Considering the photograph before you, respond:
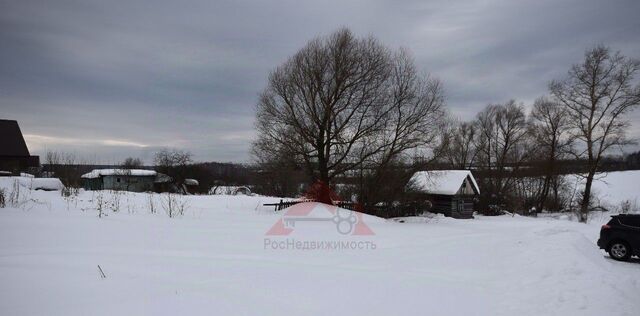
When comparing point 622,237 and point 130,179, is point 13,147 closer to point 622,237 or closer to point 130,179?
point 130,179

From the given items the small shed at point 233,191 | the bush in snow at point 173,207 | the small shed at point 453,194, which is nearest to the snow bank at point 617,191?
the small shed at point 453,194

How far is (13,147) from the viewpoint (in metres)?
34.6

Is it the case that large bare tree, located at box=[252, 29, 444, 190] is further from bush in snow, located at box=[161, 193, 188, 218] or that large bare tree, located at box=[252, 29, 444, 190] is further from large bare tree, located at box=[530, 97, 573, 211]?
large bare tree, located at box=[530, 97, 573, 211]

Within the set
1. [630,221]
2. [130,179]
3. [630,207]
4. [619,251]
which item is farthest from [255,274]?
[130,179]

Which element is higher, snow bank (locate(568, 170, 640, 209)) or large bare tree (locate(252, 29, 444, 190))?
large bare tree (locate(252, 29, 444, 190))

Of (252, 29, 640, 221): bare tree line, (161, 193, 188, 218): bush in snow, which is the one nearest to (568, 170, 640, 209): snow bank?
(252, 29, 640, 221): bare tree line

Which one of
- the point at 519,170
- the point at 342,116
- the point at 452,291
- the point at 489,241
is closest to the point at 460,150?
the point at 519,170

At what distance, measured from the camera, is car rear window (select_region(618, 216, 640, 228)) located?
1193cm

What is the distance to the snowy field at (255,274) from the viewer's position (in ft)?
15.3

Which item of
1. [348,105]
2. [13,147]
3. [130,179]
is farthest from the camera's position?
[130,179]

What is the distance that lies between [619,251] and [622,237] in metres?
0.49

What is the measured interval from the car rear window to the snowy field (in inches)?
114

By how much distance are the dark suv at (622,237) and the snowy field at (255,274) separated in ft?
8.08

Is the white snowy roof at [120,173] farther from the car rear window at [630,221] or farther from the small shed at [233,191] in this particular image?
the car rear window at [630,221]
